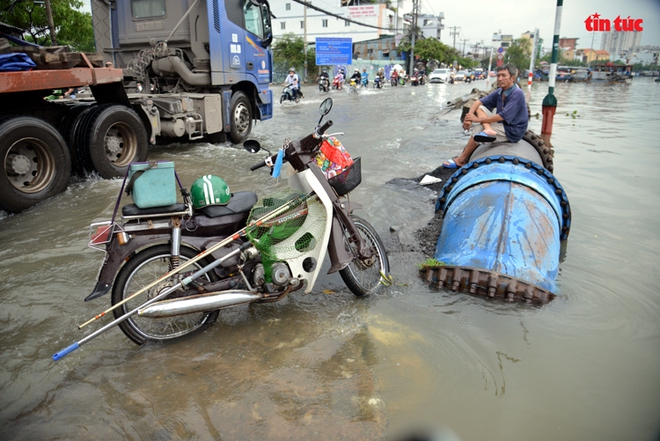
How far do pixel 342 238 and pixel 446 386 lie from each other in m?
1.25

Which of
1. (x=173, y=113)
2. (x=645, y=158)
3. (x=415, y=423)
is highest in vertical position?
(x=173, y=113)

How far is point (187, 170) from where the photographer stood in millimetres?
7602

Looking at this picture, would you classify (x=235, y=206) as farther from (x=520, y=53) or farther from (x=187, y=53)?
(x=520, y=53)

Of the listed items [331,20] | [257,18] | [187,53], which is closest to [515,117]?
[187,53]

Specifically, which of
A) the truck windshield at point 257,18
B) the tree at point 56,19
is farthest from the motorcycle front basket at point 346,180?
the tree at point 56,19

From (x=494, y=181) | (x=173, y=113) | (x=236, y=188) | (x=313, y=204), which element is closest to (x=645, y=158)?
(x=494, y=181)

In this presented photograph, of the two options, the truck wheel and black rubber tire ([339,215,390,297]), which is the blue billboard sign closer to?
the truck wheel

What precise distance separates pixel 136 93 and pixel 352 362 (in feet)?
25.7

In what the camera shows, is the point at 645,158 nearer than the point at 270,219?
No

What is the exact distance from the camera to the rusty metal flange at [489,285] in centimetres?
334

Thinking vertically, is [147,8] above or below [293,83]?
above

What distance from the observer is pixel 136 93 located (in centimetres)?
884

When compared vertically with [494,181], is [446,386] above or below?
below

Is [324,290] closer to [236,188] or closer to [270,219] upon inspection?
[270,219]
